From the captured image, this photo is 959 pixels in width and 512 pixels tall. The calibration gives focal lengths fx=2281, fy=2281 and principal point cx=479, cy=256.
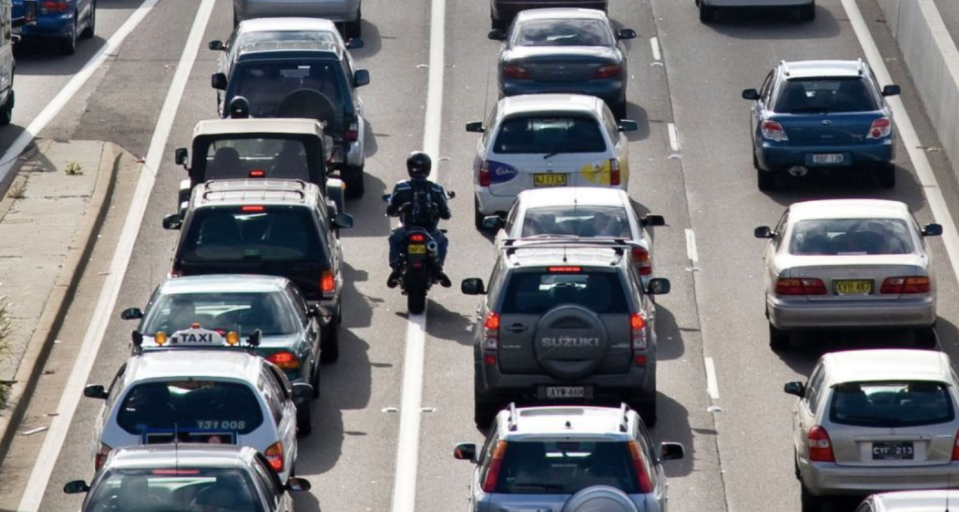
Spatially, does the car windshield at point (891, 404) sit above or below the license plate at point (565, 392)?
above

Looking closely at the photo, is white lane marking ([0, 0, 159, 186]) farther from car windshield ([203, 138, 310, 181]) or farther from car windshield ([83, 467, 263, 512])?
car windshield ([83, 467, 263, 512])

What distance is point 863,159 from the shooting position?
30094mm

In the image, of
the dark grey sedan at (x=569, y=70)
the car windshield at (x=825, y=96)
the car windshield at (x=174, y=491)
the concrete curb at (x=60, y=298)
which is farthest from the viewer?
the dark grey sedan at (x=569, y=70)

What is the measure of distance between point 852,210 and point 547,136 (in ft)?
17.3

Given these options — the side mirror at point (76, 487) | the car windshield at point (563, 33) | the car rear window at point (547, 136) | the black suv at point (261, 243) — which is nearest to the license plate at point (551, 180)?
the car rear window at point (547, 136)

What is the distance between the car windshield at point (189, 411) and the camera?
60.2ft

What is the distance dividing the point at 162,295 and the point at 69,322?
4668 millimetres

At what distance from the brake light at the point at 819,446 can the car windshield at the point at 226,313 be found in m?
5.29

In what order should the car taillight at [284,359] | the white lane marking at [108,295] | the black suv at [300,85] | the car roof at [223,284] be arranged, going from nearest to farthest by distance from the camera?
the car taillight at [284,359], the white lane marking at [108,295], the car roof at [223,284], the black suv at [300,85]

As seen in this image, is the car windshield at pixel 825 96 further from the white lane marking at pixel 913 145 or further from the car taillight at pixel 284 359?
the car taillight at pixel 284 359

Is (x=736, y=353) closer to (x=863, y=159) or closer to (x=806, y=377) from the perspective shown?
(x=806, y=377)

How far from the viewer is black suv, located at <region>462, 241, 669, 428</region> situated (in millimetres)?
20750

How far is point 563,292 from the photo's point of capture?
20.9 metres

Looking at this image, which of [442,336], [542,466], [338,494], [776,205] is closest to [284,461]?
[338,494]
